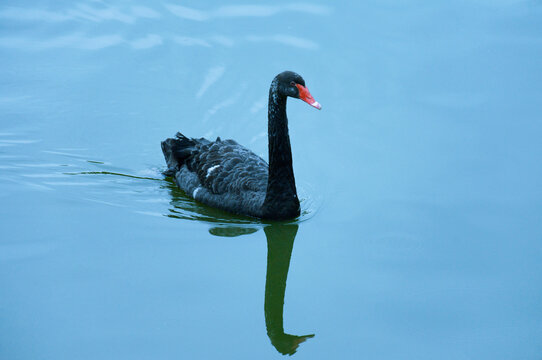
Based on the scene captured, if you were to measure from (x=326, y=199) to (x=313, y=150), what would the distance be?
886 mm

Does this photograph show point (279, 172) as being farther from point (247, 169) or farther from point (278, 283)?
point (278, 283)

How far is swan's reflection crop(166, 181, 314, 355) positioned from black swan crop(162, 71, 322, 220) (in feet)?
0.27

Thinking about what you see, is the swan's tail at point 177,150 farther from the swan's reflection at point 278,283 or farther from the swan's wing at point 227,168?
the swan's reflection at point 278,283

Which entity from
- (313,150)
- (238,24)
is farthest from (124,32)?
(313,150)

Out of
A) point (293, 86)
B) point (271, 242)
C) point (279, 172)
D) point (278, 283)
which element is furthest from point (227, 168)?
point (278, 283)

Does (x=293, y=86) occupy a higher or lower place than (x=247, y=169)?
higher

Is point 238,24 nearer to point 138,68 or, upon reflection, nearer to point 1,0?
point 138,68

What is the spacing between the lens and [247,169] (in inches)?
255

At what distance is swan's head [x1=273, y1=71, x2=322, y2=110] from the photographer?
226 inches

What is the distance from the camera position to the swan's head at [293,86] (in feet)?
18.8

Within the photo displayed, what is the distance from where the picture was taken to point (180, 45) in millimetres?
8953

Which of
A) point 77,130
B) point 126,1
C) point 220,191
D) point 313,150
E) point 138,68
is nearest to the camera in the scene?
point 220,191

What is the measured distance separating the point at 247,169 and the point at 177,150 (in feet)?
2.76

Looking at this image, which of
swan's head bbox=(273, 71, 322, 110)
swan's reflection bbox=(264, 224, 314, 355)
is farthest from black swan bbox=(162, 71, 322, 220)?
swan's reflection bbox=(264, 224, 314, 355)
